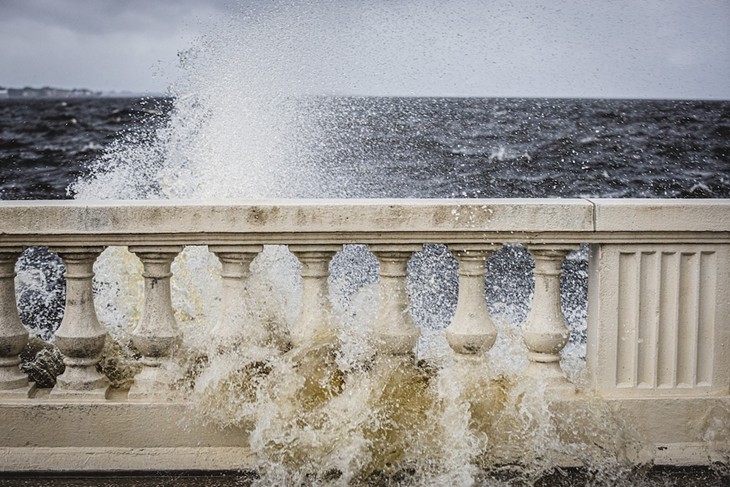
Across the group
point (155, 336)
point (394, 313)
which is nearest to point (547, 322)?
point (394, 313)

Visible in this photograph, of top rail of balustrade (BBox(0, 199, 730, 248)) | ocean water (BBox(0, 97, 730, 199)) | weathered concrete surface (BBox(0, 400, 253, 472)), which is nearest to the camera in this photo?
top rail of balustrade (BBox(0, 199, 730, 248))

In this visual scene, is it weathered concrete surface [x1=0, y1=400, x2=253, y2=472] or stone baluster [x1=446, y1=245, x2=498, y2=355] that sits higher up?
stone baluster [x1=446, y1=245, x2=498, y2=355]

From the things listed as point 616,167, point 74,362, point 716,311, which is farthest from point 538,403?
point 616,167

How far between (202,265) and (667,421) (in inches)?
89.6

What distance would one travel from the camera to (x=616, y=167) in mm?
19656

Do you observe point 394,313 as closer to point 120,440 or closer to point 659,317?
point 659,317

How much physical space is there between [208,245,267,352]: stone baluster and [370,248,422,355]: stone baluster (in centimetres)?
52

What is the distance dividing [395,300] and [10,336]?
1555 mm

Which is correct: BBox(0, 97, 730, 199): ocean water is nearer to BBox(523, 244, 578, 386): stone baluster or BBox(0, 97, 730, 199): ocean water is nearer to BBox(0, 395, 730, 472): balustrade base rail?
BBox(0, 395, 730, 472): balustrade base rail

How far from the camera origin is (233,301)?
3.75 meters

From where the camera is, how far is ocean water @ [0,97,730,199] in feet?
49.2

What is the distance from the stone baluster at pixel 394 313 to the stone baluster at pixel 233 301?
0.52m

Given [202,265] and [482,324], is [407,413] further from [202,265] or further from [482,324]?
[202,265]

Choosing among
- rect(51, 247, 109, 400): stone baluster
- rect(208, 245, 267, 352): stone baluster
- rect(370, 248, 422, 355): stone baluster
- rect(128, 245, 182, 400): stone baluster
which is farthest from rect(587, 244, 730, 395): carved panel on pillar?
rect(51, 247, 109, 400): stone baluster
